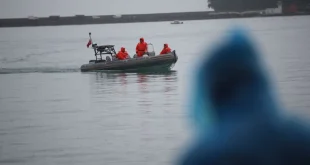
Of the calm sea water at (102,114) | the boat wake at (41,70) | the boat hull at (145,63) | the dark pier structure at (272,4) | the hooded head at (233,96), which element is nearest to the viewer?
the calm sea water at (102,114)

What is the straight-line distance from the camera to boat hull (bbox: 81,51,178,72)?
36.8m

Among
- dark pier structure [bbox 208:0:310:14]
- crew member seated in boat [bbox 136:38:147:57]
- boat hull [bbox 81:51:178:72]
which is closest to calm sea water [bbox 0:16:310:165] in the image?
boat hull [bbox 81:51:178:72]

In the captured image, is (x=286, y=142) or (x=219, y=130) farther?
(x=219, y=130)

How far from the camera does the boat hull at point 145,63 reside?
36.8 m

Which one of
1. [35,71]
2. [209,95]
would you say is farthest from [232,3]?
[209,95]

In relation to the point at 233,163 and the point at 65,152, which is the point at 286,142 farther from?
the point at 65,152

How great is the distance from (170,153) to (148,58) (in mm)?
19994

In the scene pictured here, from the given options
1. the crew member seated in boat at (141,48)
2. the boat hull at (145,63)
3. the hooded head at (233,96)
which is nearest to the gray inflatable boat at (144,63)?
the boat hull at (145,63)

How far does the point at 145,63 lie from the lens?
121ft

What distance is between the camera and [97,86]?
110 ft

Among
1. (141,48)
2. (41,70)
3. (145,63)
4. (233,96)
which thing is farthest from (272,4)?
(233,96)

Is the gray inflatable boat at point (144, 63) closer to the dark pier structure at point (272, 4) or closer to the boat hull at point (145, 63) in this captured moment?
the boat hull at point (145, 63)

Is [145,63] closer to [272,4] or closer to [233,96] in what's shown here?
[233,96]

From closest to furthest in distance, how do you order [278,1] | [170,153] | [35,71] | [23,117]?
[170,153], [23,117], [35,71], [278,1]
